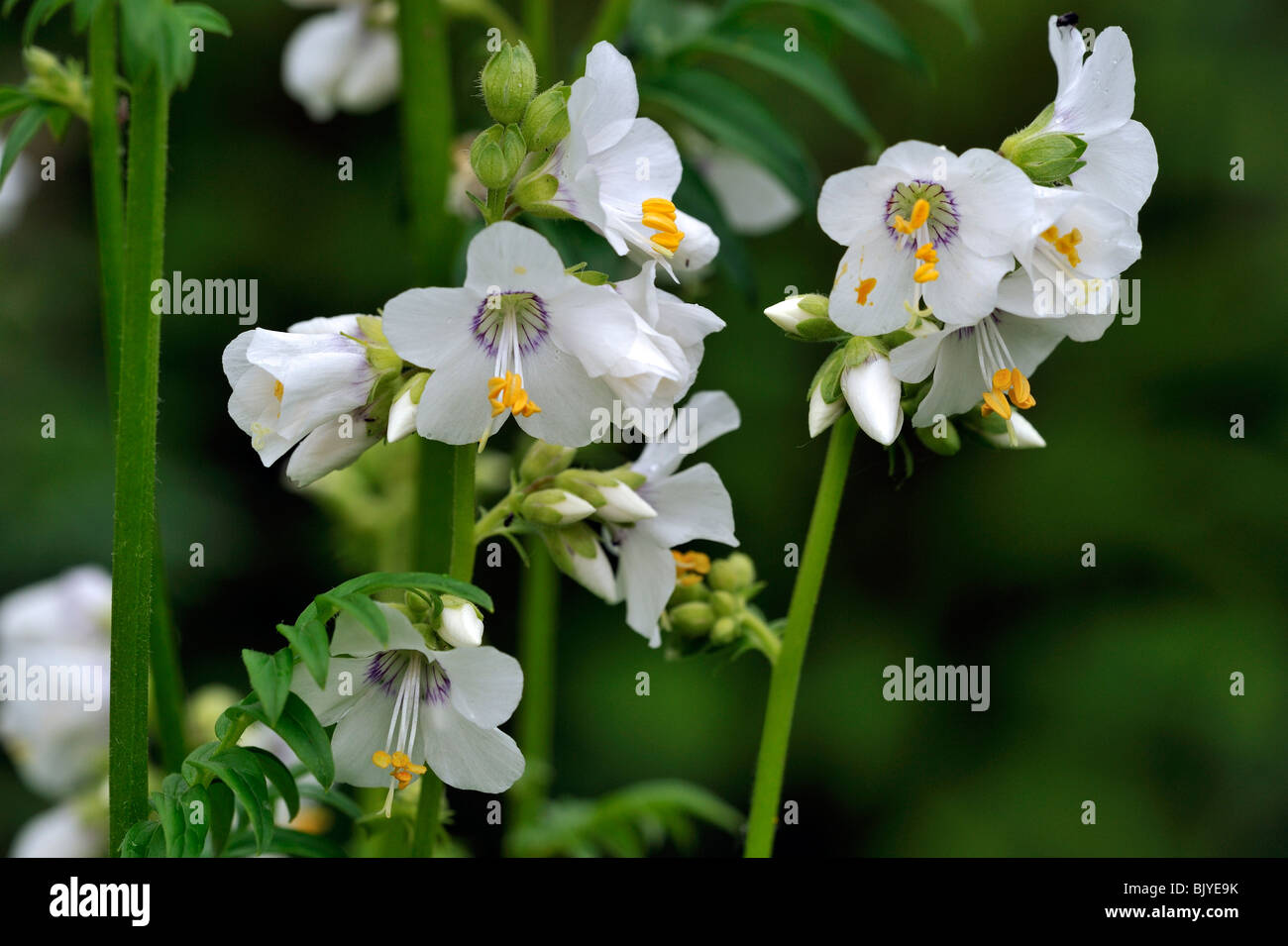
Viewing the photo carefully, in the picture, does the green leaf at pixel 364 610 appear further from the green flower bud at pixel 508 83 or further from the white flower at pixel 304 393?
the green flower bud at pixel 508 83

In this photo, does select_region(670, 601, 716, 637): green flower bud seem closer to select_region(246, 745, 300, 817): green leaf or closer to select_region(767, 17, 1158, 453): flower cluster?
select_region(767, 17, 1158, 453): flower cluster

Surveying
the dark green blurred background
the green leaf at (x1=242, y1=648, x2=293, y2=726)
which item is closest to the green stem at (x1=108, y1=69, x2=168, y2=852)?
the green leaf at (x1=242, y1=648, x2=293, y2=726)

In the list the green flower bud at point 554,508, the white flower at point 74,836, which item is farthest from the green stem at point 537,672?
the green flower bud at point 554,508

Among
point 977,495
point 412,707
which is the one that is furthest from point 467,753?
point 977,495
